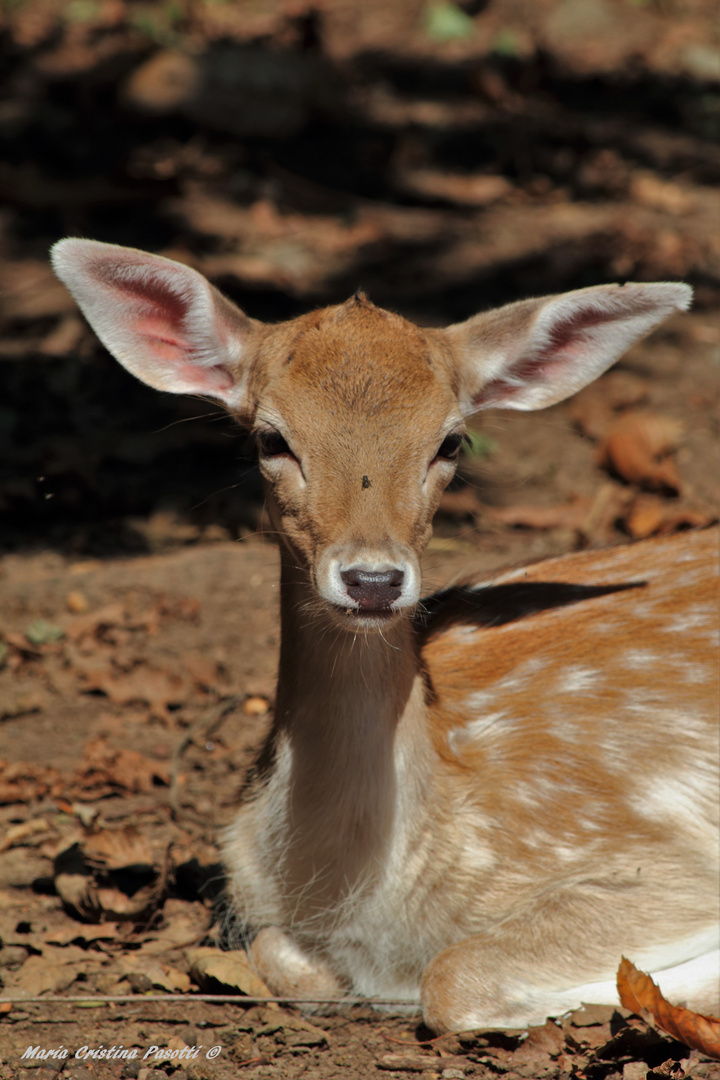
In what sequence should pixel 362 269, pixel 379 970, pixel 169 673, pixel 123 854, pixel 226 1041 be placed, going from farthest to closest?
pixel 362 269, pixel 169 673, pixel 123 854, pixel 379 970, pixel 226 1041

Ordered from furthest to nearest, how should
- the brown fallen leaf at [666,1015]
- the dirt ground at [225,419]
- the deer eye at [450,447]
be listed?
the dirt ground at [225,419], the deer eye at [450,447], the brown fallen leaf at [666,1015]

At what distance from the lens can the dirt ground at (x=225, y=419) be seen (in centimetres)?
336

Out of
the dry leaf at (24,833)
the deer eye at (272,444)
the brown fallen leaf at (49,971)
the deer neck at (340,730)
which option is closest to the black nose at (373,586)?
the deer neck at (340,730)

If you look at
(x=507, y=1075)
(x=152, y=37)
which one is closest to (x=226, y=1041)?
(x=507, y=1075)

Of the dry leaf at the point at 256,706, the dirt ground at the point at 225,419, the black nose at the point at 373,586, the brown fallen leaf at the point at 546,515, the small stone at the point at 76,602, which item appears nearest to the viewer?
the black nose at the point at 373,586

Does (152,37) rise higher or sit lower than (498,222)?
higher

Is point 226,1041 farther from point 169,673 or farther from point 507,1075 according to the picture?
point 169,673

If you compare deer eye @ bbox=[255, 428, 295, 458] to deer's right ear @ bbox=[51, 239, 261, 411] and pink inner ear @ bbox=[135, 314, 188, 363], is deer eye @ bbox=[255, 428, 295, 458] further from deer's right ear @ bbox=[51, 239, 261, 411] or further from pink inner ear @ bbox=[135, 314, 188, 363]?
pink inner ear @ bbox=[135, 314, 188, 363]

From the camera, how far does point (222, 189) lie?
8.98 meters

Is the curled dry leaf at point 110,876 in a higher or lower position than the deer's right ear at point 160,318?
lower

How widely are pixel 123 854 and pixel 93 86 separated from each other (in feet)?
24.3

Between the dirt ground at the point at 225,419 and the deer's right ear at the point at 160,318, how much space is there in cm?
52

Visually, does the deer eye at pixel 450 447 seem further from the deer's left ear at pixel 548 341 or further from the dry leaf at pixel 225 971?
the dry leaf at pixel 225 971

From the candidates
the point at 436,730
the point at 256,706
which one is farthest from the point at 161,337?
the point at 256,706
